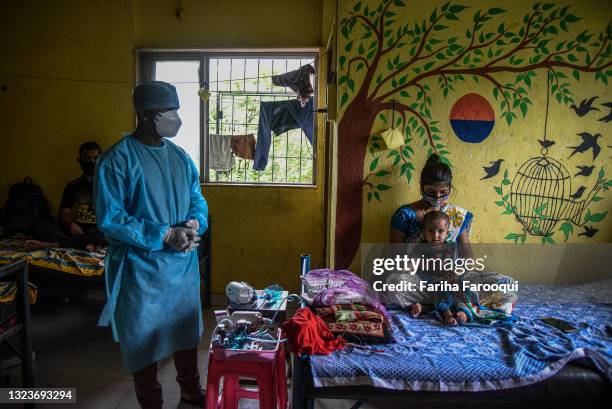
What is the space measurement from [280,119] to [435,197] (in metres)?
1.91

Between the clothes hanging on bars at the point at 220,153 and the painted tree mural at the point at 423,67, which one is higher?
the painted tree mural at the point at 423,67

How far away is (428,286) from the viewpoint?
2.69 meters

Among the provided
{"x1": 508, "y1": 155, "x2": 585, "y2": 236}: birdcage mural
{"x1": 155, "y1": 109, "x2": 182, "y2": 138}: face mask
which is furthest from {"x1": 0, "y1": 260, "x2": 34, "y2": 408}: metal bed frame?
{"x1": 508, "y1": 155, "x2": 585, "y2": 236}: birdcage mural

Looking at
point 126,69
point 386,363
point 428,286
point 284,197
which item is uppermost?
point 126,69

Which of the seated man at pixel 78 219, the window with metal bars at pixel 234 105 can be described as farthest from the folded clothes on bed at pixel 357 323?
the seated man at pixel 78 219

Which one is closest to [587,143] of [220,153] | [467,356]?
[467,356]

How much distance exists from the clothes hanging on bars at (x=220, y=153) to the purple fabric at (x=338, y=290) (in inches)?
75.2

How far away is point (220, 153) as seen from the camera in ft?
14.2

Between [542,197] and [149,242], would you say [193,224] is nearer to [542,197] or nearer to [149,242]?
[149,242]

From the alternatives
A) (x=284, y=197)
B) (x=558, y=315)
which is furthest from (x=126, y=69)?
(x=558, y=315)

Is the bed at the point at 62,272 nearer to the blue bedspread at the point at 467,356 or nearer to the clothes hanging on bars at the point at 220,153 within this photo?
the clothes hanging on bars at the point at 220,153

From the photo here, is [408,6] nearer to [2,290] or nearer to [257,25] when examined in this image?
[257,25]

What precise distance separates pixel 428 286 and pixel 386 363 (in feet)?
2.76

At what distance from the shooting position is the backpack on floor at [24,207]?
4.01 m
